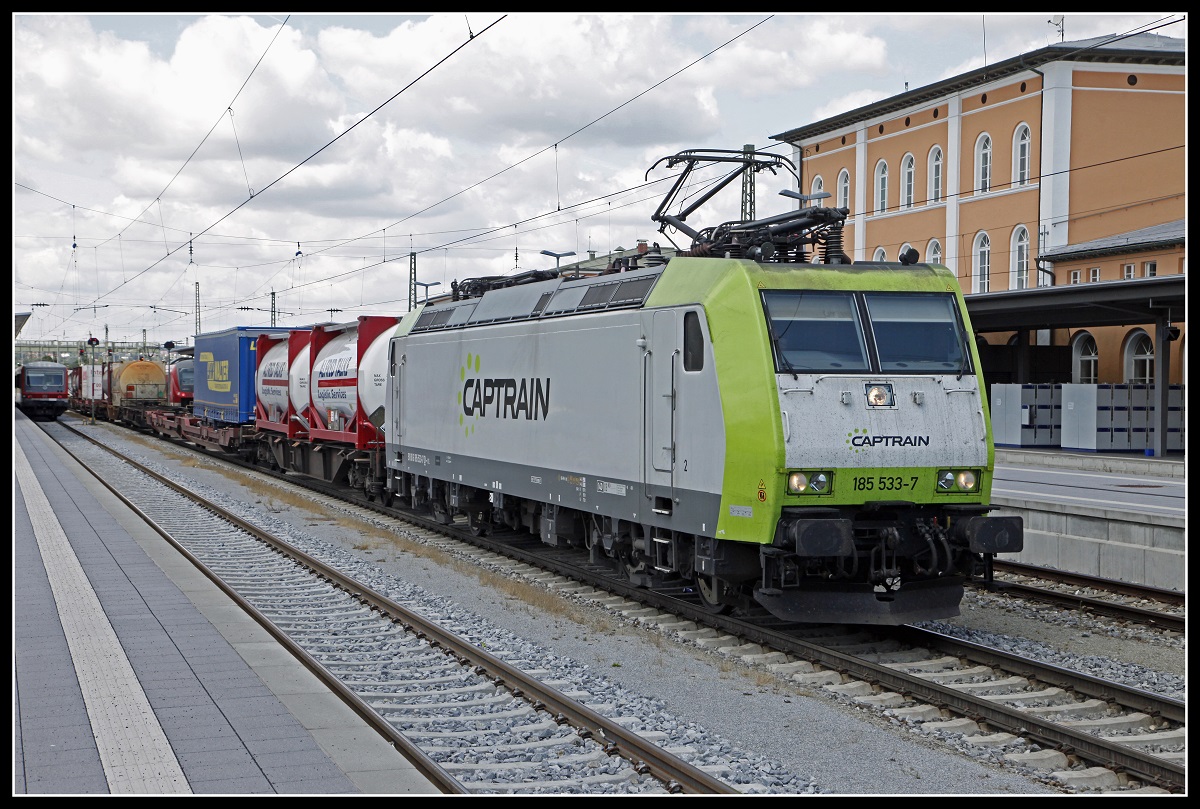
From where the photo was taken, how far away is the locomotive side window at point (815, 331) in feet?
33.9

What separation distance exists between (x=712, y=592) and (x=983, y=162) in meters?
38.9

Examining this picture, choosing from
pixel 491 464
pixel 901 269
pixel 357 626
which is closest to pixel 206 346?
pixel 491 464

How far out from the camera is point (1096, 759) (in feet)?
24.4

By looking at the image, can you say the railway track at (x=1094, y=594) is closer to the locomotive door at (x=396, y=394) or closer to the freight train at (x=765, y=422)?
the freight train at (x=765, y=422)

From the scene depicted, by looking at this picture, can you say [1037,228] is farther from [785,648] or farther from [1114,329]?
[785,648]

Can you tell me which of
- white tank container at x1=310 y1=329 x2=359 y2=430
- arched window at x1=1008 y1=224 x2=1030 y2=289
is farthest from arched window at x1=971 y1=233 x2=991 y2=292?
white tank container at x1=310 y1=329 x2=359 y2=430

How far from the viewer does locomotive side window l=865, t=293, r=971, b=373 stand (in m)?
10.7

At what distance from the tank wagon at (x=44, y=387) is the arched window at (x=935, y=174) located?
46208 mm

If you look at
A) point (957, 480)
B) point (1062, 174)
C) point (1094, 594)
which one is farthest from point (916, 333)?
point (1062, 174)

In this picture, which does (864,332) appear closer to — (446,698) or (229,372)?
(446,698)

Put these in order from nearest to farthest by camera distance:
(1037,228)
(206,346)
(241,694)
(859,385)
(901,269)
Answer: (241,694) → (859,385) → (901,269) → (206,346) → (1037,228)

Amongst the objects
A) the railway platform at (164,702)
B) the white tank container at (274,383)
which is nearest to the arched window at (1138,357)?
the white tank container at (274,383)

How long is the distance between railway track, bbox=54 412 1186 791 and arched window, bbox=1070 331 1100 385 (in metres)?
32.4

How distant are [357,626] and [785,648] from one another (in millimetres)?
4302
